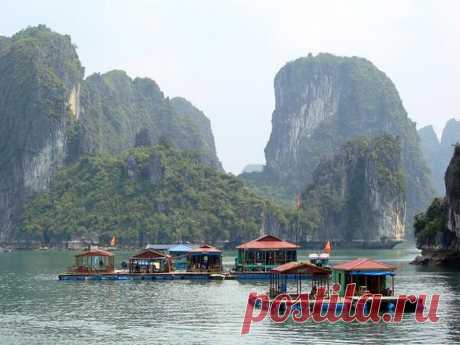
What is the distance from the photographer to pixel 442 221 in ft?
319

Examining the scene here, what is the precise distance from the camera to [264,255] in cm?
7756

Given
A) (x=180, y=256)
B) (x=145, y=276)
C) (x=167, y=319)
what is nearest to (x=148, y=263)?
(x=145, y=276)

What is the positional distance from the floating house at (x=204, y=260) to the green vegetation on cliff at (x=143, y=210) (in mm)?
103600

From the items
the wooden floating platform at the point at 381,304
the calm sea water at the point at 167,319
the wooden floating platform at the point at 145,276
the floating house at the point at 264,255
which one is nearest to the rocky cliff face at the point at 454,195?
the floating house at the point at 264,255

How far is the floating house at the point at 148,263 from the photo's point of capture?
A: 77375 mm

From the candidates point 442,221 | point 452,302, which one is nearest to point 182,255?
point 442,221

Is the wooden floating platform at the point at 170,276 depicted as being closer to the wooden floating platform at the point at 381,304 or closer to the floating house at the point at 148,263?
the floating house at the point at 148,263

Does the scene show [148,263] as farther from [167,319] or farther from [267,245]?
[167,319]

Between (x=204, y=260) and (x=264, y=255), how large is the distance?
19.8ft

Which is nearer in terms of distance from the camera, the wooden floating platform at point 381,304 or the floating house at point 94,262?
the wooden floating platform at point 381,304

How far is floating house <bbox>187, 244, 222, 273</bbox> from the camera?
79.4 metres

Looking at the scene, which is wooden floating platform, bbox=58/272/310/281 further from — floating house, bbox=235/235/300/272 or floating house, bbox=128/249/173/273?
floating house, bbox=235/235/300/272

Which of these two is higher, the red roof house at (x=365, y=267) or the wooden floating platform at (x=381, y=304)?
the red roof house at (x=365, y=267)

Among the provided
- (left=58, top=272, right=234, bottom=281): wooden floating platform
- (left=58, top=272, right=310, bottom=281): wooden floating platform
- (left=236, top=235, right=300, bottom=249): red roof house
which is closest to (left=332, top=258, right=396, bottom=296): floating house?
(left=58, top=272, right=310, bottom=281): wooden floating platform
